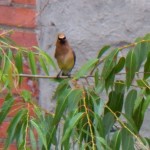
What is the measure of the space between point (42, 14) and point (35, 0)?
5 cm

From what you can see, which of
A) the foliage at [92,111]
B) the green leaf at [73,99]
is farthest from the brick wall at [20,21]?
the green leaf at [73,99]

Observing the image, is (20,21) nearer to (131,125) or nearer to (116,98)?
(116,98)

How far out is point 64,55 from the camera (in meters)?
1.44

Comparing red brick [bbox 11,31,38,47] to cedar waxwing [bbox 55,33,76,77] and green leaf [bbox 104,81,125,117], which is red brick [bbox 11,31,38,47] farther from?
green leaf [bbox 104,81,125,117]

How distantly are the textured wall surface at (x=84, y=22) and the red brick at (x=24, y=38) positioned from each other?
3cm

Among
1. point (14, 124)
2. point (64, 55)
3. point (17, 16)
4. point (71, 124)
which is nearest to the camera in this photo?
point (71, 124)

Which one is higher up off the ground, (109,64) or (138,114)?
(109,64)

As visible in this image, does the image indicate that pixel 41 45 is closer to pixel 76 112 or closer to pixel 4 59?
pixel 4 59

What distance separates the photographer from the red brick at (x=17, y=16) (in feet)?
5.26

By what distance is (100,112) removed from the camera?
108 cm

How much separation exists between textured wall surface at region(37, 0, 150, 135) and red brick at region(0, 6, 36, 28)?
36mm

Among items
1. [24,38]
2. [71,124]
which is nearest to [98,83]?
[71,124]

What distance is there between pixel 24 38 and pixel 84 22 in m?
0.18

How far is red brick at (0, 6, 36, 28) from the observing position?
Result: 5.26 feet
